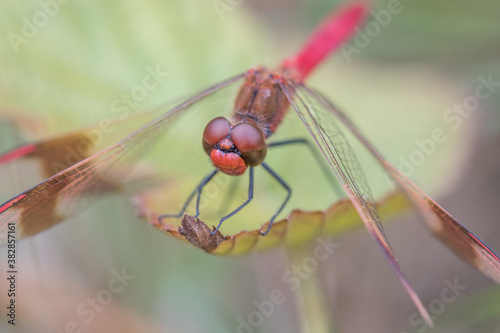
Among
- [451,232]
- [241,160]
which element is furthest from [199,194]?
[451,232]

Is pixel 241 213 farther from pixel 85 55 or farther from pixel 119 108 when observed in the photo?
pixel 85 55

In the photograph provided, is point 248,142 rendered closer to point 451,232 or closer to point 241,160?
point 241,160

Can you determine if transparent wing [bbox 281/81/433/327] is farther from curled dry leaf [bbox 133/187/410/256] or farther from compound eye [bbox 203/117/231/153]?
compound eye [bbox 203/117/231/153]

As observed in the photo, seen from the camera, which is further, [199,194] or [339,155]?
[199,194]

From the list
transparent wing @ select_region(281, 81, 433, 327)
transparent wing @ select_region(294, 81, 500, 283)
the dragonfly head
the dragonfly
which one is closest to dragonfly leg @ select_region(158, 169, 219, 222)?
the dragonfly

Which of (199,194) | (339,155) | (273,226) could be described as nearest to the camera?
(273,226)

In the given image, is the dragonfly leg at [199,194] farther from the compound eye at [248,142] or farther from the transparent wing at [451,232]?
the transparent wing at [451,232]

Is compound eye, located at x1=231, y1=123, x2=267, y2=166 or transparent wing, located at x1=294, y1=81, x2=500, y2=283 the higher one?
compound eye, located at x1=231, y1=123, x2=267, y2=166
